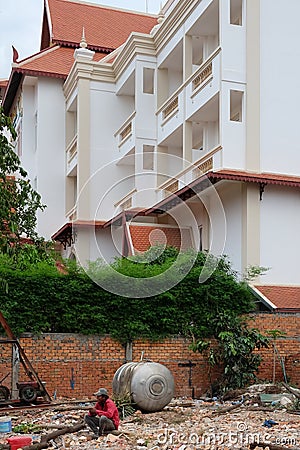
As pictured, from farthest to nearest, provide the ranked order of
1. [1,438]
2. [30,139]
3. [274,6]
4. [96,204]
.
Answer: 1. [30,139]
2. [96,204]
3. [274,6]
4. [1,438]

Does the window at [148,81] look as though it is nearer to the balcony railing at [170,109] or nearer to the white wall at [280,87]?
the balcony railing at [170,109]

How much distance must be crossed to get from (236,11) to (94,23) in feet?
44.7

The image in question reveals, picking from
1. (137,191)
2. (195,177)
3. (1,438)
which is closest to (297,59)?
(195,177)

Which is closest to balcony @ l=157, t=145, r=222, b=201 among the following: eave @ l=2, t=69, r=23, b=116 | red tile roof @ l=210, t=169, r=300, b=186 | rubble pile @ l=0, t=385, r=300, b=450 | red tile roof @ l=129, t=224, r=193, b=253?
red tile roof @ l=210, t=169, r=300, b=186

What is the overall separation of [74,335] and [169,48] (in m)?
11.9

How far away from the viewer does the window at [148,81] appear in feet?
88.2

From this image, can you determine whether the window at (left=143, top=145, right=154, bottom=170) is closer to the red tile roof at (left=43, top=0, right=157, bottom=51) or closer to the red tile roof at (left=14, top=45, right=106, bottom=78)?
the red tile roof at (left=14, top=45, right=106, bottom=78)

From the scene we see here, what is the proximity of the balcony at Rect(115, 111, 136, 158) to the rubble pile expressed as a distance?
12409mm

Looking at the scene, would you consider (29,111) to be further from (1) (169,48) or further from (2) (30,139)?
(1) (169,48)

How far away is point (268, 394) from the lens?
51.0ft

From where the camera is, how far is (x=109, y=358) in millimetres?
17625

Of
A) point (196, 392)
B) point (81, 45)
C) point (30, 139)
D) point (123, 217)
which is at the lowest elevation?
point (196, 392)

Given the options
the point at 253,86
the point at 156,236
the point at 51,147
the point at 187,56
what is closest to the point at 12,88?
the point at 51,147

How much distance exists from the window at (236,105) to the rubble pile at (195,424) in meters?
8.70
